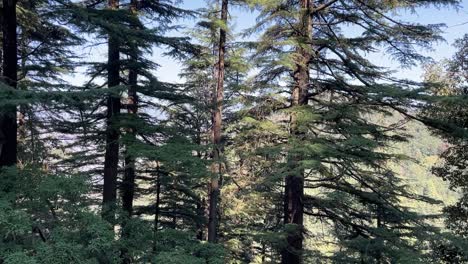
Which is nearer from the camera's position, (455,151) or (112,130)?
(112,130)

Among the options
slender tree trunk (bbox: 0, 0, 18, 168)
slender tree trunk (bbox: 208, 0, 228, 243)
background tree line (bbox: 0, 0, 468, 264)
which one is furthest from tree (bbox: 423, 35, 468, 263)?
slender tree trunk (bbox: 0, 0, 18, 168)

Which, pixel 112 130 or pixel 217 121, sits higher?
pixel 217 121

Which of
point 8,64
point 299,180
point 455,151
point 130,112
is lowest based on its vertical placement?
point 299,180

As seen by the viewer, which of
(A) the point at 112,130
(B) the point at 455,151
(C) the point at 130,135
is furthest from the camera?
(B) the point at 455,151

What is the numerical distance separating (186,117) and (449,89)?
8.99m

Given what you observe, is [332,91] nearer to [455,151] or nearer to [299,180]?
[299,180]

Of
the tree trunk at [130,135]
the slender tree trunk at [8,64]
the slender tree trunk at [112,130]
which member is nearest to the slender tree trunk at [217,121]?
the tree trunk at [130,135]

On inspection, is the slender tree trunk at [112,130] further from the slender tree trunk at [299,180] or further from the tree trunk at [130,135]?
the slender tree trunk at [299,180]

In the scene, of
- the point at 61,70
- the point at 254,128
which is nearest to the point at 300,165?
the point at 254,128

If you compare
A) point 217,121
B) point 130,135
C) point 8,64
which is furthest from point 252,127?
point 8,64

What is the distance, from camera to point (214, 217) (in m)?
10.9

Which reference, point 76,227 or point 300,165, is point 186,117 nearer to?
point 300,165

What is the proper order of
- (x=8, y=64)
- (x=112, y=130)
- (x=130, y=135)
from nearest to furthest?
(x=8, y=64) → (x=130, y=135) → (x=112, y=130)

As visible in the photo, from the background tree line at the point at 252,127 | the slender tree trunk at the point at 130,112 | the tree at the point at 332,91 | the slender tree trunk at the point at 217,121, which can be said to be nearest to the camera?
the background tree line at the point at 252,127
